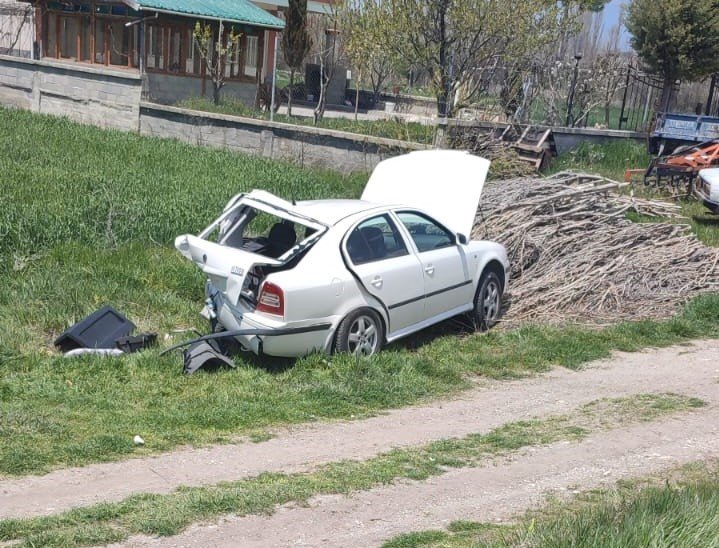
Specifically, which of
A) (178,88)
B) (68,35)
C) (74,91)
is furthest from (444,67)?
(68,35)

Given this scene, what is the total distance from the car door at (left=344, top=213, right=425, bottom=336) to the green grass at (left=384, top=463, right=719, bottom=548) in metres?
3.84

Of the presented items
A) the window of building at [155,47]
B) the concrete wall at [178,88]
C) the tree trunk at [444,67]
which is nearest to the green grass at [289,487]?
the tree trunk at [444,67]

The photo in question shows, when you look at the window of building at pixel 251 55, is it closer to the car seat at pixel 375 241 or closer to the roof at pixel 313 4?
the roof at pixel 313 4

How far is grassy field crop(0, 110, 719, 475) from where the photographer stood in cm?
737

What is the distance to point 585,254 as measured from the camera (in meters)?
12.9

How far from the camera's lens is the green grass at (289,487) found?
5.36 metres

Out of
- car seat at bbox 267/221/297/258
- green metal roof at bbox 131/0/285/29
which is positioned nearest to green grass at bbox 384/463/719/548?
car seat at bbox 267/221/297/258

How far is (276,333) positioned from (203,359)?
2.50ft

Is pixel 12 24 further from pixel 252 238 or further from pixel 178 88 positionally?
pixel 252 238

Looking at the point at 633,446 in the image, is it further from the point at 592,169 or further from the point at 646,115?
the point at 646,115

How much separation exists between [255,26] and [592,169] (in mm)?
16487

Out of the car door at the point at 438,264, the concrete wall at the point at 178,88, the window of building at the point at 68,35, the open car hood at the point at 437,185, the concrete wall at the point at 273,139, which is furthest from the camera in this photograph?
the window of building at the point at 68,35

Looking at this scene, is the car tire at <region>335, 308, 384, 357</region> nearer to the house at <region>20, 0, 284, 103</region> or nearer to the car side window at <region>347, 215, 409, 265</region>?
the car side window at <region>347, 215, 409, 265</region>

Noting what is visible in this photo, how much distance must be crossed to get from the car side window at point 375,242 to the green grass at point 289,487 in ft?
7.93
